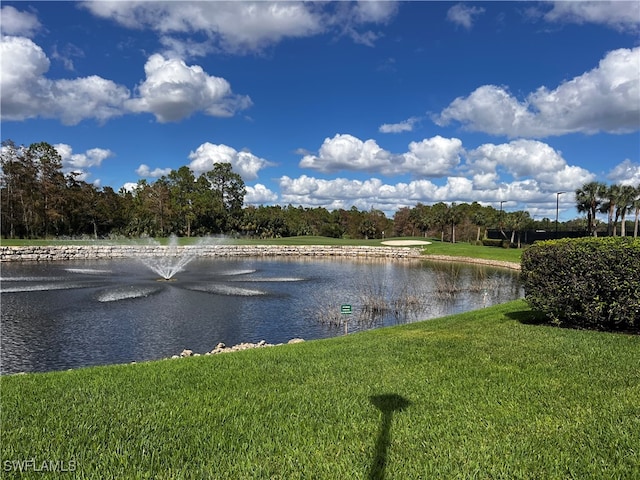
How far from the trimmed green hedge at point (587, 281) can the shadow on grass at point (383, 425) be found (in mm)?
5164

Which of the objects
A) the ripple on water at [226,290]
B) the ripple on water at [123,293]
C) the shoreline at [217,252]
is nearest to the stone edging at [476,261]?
the shoreline at [217,252]

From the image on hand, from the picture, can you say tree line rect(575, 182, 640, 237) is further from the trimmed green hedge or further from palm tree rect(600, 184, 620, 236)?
the trimmed green hedge

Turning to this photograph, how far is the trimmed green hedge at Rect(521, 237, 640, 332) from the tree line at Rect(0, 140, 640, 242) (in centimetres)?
4918

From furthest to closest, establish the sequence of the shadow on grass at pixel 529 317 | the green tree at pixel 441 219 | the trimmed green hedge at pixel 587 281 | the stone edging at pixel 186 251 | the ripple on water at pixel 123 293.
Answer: the green tree at pixel 441 219 → the stone edging at pixel 186 251 → the ripple on water at pixel 123 293 → the shadow on grass at pixel 529 317 → the trimmed green hedge at pixel 587 281

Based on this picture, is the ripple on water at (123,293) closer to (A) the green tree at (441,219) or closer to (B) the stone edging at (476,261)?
(B) the stone edging at (476,261)

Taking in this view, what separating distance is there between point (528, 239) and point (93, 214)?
65.2m

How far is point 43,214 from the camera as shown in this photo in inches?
2087

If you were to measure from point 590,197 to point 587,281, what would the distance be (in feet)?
201

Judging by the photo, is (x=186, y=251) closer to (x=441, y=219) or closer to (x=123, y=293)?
(x=123, y=293)

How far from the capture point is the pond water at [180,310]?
11.4m

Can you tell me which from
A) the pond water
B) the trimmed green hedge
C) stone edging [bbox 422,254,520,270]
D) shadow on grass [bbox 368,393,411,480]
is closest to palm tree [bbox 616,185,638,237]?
stone edging [bbox 422,254,520,270]

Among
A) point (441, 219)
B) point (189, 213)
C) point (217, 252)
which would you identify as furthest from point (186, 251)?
point (441, 219)

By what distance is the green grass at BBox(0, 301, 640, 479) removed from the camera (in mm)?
3553

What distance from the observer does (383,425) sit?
4.29 m
